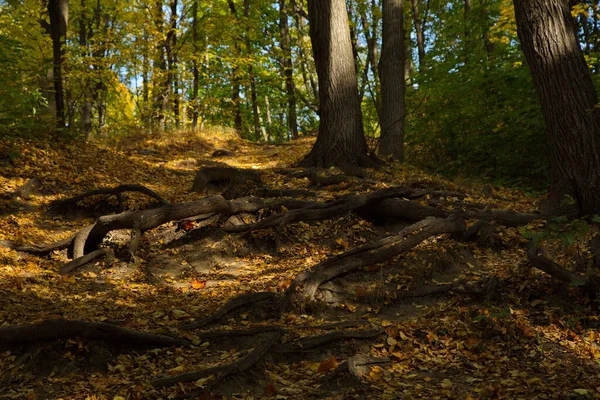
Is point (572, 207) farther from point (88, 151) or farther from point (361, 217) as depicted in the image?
point (88, 151)

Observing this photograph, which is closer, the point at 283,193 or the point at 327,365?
the point at 327,365

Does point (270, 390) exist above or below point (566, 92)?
below

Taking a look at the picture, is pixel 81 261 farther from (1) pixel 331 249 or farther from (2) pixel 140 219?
(1) pixel 331 249

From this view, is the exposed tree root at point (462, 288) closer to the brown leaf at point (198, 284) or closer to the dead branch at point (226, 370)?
the dead branch at point (226, 370)

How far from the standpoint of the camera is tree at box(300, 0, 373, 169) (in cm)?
1031

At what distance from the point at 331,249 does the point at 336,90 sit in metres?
4.28

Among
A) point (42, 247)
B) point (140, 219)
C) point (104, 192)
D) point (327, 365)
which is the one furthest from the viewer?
point (104, 192)

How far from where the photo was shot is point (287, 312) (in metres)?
5.26

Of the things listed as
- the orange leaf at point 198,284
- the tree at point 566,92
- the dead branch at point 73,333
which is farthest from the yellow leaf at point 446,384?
the tree at point 566,92

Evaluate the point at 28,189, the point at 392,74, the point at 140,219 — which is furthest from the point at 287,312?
the point at 392,74

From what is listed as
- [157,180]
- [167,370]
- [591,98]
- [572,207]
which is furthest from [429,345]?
[157,180]

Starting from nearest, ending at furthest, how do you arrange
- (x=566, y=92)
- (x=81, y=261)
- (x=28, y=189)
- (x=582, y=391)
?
(x=582, y=391)
(x=566, y=92)
(x=81, y=261)
(x=28, y=189)

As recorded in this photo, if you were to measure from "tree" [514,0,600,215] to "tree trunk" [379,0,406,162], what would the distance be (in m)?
6.09

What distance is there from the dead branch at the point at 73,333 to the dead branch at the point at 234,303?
0.46m
